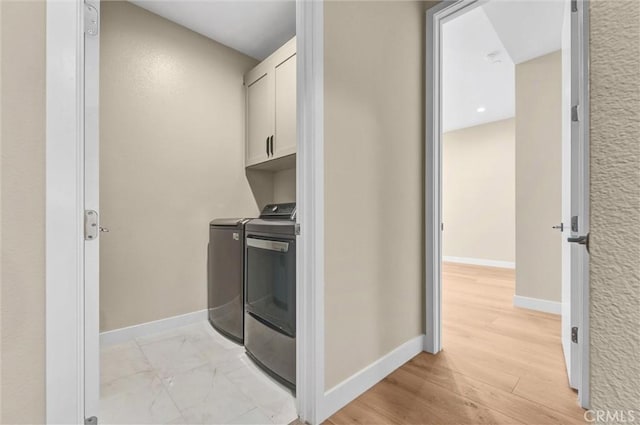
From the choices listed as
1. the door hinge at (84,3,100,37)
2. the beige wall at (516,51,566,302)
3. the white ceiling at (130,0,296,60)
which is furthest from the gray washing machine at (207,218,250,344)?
the beige wall at (516,51,566,302)

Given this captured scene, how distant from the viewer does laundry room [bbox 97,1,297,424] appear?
63.9 inches

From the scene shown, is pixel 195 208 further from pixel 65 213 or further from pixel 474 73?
pixel 474 73

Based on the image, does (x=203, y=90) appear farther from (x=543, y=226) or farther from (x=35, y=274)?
(x=543, y=226)

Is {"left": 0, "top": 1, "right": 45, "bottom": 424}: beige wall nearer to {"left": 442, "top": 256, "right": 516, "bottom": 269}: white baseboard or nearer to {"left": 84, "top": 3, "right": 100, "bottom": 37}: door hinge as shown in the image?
{"left": 84, "top": 3, "right": 100, "bottom": 37}: door hinge

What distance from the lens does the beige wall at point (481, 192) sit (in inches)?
202

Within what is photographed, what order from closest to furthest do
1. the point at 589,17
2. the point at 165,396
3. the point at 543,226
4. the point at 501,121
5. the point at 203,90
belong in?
the point at 589,17 < the point at 165,396 < the point at 203,90 < the point at 543,226 < the point at 501,121

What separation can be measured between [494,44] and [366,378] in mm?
3222

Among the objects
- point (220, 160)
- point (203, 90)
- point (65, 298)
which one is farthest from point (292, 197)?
point (65, 298)

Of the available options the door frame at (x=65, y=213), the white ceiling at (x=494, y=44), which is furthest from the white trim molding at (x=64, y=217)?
the white ceiling at (x=494, y=44)

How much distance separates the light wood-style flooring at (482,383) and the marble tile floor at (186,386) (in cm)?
42

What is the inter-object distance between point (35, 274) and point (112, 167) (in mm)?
1729

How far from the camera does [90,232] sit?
78cm

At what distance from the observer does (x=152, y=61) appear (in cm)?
229

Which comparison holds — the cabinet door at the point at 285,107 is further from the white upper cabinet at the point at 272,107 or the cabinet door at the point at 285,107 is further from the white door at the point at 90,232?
the white door at the point at 90,232
